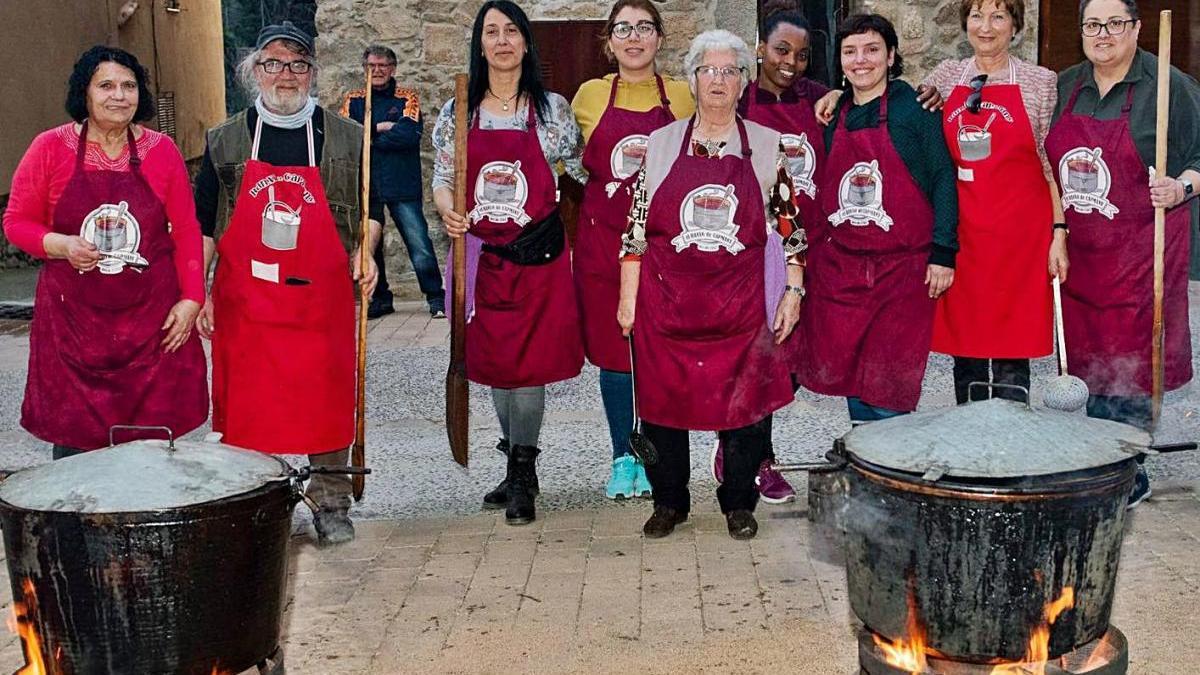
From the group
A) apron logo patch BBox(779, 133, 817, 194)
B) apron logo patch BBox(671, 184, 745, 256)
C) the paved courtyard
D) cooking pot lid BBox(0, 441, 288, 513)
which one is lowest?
the paved courtyard

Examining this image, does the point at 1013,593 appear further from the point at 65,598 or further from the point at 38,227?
the point at 38,227

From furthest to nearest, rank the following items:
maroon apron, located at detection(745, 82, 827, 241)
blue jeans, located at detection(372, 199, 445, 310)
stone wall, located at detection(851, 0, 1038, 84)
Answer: blue jeans, located at detection(372, 199, 445, 310) → stone wall, located at detection(851, 0, 1038, 84) → maroon apron, located at detection(745, 82, 827, 241)

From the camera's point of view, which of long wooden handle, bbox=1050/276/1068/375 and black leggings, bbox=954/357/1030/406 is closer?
long wooden handle, bbox=1050/276/1068/375

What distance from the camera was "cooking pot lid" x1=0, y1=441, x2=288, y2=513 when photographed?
10.3 feet

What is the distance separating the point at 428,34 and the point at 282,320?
597cm

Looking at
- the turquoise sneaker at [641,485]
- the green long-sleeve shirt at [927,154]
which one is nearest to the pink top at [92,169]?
the turquoise sneaker at [641,485]

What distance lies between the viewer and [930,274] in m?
5.00

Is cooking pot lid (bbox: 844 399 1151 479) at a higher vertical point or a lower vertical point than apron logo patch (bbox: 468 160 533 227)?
lower

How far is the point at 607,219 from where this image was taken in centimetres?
534

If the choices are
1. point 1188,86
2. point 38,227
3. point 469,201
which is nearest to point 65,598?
point 38,227

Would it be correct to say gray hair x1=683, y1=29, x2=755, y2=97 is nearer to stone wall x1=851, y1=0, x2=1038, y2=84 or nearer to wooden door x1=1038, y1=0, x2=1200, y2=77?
stone wall x1=851, y1=0, x2=1038, y2=84

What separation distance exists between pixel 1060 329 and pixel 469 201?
2110mm

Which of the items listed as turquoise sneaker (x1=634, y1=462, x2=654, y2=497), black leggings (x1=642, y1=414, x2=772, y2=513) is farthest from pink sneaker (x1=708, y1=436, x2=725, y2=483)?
black leggings (x1=642, y1=414, x2=772, y2=513)

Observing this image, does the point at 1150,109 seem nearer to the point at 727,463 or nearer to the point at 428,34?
the point at 727,463
